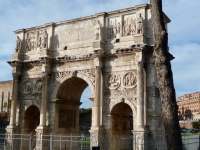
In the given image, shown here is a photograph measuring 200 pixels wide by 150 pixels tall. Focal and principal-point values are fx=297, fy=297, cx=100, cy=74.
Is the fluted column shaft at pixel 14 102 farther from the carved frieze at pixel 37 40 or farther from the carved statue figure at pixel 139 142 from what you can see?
the carved statue figure at pixel 139 142

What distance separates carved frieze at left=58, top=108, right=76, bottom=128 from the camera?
60.7 ft

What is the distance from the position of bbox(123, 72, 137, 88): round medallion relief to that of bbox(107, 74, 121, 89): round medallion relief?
1.30ft

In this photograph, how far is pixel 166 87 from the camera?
23.6 feet

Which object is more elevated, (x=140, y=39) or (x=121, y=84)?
(x=140, y=39)

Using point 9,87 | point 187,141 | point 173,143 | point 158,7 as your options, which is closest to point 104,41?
point 187,141

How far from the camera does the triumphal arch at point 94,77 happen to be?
1540 centimetres

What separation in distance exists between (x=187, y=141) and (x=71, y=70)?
7632mm

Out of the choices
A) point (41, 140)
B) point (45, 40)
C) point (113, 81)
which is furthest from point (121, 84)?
point (45, 40)

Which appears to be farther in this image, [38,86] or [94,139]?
[38,86]

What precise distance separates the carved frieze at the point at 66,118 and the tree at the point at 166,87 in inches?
474

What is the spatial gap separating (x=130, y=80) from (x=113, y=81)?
3.35 ft

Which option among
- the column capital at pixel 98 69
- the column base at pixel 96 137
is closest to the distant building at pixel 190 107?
the column capital at pixel 98 69

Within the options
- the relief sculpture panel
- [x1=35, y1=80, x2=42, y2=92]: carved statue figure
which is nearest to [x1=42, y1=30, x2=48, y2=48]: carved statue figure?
[x1=35, y1=80, x2=42, y2=92]: carved statue figure

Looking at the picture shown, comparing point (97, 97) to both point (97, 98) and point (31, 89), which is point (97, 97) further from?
point (31, 89)
